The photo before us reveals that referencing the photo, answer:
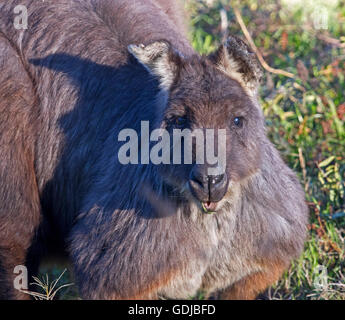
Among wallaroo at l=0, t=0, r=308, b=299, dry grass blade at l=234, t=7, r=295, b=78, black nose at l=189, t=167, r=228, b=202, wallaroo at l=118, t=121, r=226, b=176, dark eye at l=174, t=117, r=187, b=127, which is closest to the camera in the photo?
black nose at l=189, t=167, r=228, b=202

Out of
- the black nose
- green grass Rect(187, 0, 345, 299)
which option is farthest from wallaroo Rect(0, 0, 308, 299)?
green grass Rect(187, 0, 345, 299)

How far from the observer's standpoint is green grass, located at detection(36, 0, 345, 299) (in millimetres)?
6680

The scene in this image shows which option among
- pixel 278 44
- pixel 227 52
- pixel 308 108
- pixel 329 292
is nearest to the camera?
pixel 227 52

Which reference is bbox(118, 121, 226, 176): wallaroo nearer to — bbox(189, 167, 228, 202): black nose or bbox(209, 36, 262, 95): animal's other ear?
bbox(189, 167, 228, 202): black nose

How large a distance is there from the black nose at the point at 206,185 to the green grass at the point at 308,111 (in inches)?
70.3

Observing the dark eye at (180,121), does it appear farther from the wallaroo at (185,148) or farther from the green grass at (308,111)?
the green grass at (308,111)

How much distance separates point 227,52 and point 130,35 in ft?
4.27

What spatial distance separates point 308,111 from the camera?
834cm

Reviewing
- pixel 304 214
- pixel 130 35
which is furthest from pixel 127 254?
pixel 130 35

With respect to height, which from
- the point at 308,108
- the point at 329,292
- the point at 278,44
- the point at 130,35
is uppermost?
the point at 130,35

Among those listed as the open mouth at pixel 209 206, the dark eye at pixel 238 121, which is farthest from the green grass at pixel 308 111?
the dark eye at pixel 238 121

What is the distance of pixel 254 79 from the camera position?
539 cm

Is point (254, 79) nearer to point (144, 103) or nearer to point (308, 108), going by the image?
point (144, 103)

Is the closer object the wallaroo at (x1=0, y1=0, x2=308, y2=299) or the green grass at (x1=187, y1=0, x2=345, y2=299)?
the wallaroo at (x1=0, y1=0, x2=308, y2=299)
